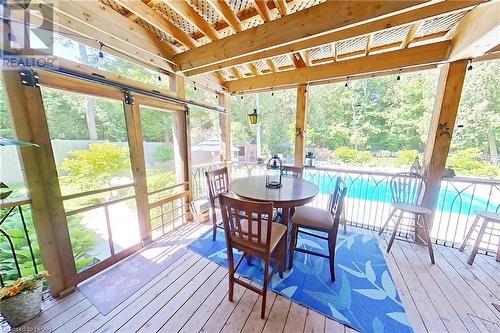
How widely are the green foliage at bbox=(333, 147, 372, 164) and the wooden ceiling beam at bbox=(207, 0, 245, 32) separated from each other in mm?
8230

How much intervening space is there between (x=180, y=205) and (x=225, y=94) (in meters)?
2.50

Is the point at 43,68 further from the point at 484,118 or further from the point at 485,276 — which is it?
the point at 484,118

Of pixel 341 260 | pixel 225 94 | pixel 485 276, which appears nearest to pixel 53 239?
pixel 341 260

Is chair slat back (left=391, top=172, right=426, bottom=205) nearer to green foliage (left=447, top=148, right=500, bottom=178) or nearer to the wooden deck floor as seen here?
the wooden deck floor

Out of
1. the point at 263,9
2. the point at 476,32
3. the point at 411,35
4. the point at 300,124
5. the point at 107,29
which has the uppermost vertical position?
the point at 263,9

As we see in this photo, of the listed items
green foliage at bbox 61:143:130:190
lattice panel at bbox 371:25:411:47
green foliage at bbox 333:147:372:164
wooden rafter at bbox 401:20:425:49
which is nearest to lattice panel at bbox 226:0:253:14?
lattice panel at bbox 371:25:411:47

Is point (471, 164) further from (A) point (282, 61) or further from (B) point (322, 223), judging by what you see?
(B) point (322, 223)

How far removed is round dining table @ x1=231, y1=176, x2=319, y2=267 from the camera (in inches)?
70.8

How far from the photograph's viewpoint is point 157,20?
6.89 feet

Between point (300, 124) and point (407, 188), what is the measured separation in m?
1.89

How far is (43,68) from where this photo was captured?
1523 millimetres

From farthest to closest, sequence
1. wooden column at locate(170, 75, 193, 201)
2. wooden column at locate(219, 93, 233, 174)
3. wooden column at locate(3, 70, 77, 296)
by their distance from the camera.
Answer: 1. wooden column at locate(219, 93, 233, 174)
2. wooden column at locate(170, 75, 193, 201)
3. wooden column at locate(3, 70, 77, 296)

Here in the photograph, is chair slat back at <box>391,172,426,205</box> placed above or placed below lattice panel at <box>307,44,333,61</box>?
below

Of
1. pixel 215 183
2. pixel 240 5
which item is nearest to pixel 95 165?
pixel 215 183
